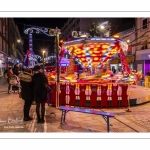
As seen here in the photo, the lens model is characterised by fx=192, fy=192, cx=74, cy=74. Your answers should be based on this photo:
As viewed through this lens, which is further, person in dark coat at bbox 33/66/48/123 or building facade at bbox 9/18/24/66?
building facade at bbox 9/18/24/66

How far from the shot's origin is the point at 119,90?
8117 millimetres

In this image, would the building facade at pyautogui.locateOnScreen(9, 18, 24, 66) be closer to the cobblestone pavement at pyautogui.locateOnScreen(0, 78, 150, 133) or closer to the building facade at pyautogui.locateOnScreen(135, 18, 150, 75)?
the building facade at pyautogui.locateOnScreen(135, 18, 150, 75)

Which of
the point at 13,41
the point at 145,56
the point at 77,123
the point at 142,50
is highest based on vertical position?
the point at 13,41

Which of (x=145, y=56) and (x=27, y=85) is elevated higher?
(x=145, y=56)

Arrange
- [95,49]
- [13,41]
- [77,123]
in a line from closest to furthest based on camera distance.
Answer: [77,123], [95,49], [13,41]

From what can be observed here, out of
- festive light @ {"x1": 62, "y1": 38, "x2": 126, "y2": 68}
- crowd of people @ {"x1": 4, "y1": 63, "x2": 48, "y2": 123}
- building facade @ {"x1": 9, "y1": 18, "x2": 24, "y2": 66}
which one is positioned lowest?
crowd of people @ {"x1": 4, "y1": 63, "x2": 48, "y2": 123}

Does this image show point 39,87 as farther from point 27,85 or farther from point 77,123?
point 77,123

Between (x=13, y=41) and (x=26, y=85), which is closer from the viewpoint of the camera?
(x=26, y=85)

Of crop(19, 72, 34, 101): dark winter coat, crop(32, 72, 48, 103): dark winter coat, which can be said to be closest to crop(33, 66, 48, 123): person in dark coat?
crop(32, 72, 48, 103): dark winter coat

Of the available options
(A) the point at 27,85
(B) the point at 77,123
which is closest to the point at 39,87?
(A) the point at 27,85

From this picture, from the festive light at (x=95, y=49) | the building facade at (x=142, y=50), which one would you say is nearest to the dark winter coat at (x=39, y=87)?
the festive light at (x=95, y=49)
